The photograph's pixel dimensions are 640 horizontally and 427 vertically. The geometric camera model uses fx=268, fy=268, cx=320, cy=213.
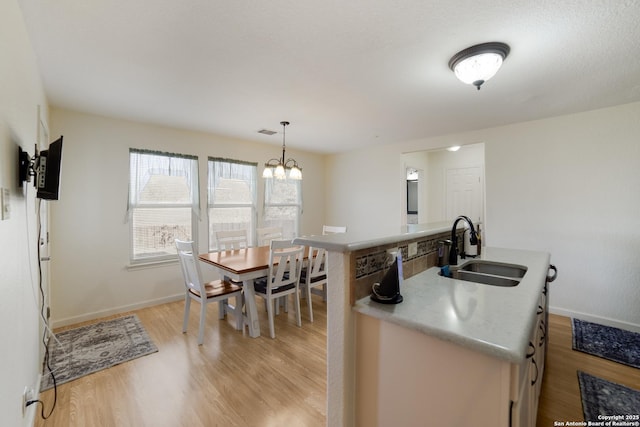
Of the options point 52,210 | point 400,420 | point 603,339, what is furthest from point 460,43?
point 52,210

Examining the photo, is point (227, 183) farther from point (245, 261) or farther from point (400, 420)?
point (400, 420)

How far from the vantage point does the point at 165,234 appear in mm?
3727

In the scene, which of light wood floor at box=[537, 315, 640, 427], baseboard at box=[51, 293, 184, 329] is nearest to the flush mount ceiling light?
light wood floor at box=[537, 315, 640, 427]

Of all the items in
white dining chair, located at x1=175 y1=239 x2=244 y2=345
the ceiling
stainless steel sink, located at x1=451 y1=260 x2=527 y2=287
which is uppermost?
the ceiling

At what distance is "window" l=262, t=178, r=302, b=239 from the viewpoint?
484 cm

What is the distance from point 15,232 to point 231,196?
3104 millimetres

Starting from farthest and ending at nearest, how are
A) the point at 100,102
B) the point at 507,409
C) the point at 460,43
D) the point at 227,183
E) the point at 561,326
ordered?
1. the point at 227,183
2. the point at 561,326
3. the point at 100,102
4. the point at 460,43
5. the point at 507,409

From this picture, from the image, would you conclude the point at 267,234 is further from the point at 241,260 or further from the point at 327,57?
the point at 327,57

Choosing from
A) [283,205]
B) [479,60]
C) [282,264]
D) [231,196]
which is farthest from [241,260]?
[479,60]

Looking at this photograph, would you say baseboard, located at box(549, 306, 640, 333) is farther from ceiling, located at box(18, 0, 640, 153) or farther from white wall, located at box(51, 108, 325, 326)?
white wall, located at box(51, 108, 325, 326)

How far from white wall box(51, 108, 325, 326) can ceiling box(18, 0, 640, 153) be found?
279 millimetres

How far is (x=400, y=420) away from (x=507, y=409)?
43 centimetres

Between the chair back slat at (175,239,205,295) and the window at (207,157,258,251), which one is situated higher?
the window at (207,157,258,251)

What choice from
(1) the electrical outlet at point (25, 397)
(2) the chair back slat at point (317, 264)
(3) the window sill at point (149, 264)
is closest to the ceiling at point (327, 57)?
(2) the chair back slat at point (317, 264)
